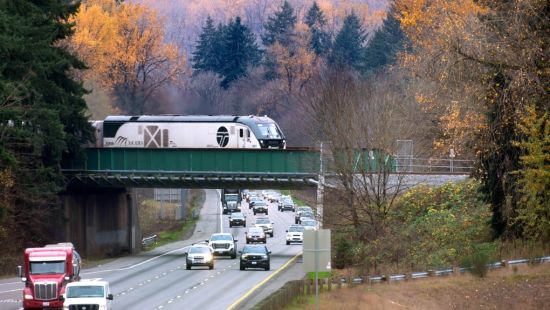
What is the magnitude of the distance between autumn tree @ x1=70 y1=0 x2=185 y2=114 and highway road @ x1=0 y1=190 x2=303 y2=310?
125 ft

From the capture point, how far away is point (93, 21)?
121 metres

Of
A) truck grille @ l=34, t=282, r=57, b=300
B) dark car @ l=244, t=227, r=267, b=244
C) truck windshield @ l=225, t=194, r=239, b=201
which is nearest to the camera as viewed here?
truck grille @ l=34, t=282, r=57, b=300

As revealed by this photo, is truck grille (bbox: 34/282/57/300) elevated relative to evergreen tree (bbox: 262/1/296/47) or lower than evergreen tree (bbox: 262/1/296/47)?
lower

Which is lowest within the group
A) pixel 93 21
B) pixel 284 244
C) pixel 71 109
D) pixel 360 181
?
pixel 284 244

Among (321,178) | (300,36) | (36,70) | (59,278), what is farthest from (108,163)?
(300,36)

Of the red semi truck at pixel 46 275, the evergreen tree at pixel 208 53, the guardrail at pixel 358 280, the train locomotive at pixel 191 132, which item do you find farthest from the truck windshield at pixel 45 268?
the evergreen tree at pixel 208 53

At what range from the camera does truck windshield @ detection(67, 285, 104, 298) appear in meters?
35.0

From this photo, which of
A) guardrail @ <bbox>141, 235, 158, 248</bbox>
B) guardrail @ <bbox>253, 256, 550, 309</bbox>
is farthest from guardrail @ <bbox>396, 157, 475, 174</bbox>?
guardrail @ <bbox>141, 235, 158, 248</bbox>

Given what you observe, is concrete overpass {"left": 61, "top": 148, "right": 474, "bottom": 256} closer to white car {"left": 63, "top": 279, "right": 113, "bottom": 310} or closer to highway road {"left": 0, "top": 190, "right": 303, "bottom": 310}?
highway road {"left": 0, "top": 190, "right": 303, "bottom": 310}

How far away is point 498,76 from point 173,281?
825 inches

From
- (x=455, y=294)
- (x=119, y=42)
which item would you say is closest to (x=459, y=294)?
(x=455, y=294)

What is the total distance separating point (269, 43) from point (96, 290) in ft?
432

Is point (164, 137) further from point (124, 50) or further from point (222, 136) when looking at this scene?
point (124, 50)

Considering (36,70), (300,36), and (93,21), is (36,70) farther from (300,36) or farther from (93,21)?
(300,36)
